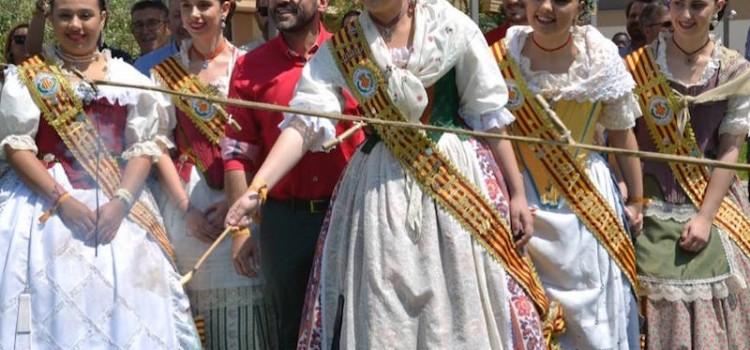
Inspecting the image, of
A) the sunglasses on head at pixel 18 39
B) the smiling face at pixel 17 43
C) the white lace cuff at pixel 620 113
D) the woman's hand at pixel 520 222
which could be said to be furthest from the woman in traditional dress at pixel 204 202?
the white lace cuff at pixel 620 113

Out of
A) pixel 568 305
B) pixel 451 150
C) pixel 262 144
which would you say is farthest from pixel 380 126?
pixel 568 305

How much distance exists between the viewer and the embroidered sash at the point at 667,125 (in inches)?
194

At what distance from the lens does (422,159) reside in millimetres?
4316

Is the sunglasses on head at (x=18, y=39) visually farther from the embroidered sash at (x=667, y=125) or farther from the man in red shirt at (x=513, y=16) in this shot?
the embroidered sash at (x=667, y=125)

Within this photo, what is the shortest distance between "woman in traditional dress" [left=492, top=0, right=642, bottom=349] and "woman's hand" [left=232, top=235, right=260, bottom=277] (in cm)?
101

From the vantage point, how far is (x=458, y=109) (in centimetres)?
441

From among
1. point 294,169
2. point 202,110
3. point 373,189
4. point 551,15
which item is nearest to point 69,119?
point 202,110

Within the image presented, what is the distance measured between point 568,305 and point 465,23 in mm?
1095

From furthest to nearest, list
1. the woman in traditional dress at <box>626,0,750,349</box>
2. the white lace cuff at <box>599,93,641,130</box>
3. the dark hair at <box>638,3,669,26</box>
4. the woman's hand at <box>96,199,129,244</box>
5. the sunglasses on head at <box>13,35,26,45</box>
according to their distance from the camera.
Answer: the dark hair at <box>638,3,669,26</box>, the sunglasses on head at <box>13,35,26,45</box>, the woman in traditional dress at <box>626,0,750,349</box>, the white lace cuff at <box>599,93,641,130</box>, the woman's hand at <box>96,199,129,244</box>

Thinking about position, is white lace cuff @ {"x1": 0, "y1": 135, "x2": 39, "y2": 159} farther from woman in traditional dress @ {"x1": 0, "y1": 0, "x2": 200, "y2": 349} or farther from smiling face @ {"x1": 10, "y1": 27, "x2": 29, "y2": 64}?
smiling face @ {"x1": 10, "y1": 27, "x2": 29, "y2": 64}

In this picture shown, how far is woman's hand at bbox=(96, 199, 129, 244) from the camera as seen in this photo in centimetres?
450

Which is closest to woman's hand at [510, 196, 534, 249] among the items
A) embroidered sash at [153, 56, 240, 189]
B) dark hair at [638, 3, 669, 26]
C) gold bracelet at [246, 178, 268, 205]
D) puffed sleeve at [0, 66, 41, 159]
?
gold bracelet at [246, 178, 268, 205]

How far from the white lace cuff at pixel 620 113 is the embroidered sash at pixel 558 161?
2.1 inches

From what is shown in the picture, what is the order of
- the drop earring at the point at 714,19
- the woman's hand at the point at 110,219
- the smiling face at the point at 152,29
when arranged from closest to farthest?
the woman's hand at the point at 110,219, the drop earring at the point at 714,19, the smiling face at the point at 152,29
